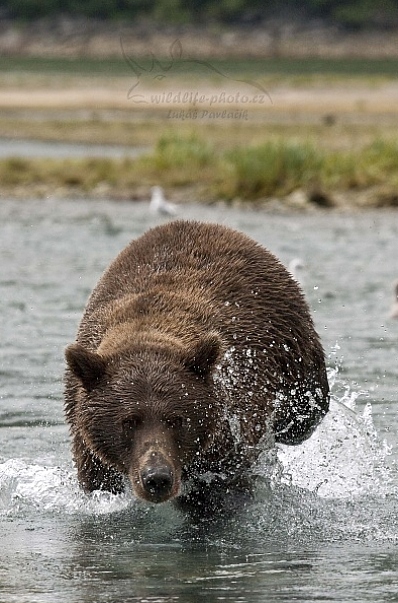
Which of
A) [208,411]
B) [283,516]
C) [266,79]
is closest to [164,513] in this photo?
[283,516]

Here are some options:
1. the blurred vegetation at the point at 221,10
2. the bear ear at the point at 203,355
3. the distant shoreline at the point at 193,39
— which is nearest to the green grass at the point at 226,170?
the bear ear at the point at 203,355

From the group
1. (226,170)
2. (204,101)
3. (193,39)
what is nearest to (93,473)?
(226,170)

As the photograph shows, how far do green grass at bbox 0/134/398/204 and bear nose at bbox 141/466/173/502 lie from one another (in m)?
18.4

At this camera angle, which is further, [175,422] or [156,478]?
[175,422]

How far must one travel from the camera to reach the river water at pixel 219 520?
19.8 ft

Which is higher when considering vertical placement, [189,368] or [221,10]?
[189,368]

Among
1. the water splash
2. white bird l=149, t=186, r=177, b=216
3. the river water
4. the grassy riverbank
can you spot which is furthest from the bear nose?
white bird l=149, t=186, r=177, b=216

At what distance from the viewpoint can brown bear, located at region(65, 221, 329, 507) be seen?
20.0 feet

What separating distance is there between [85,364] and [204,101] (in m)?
47.0

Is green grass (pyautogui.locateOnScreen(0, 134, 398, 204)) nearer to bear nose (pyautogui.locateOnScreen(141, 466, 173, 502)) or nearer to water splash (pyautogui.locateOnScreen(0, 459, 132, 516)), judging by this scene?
water splash (pyautogui.locateOnScreen(0, 459, 132, 516))

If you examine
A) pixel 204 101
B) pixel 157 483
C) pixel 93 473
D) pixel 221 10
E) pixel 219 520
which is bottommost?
pixel 221 10

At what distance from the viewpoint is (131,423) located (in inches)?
239

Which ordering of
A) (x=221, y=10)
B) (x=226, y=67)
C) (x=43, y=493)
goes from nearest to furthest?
1. (x=43, y=493)
2. (x=226, y=67)
3. (x=221, y=10)

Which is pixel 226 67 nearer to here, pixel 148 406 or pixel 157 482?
pixel 148 406
